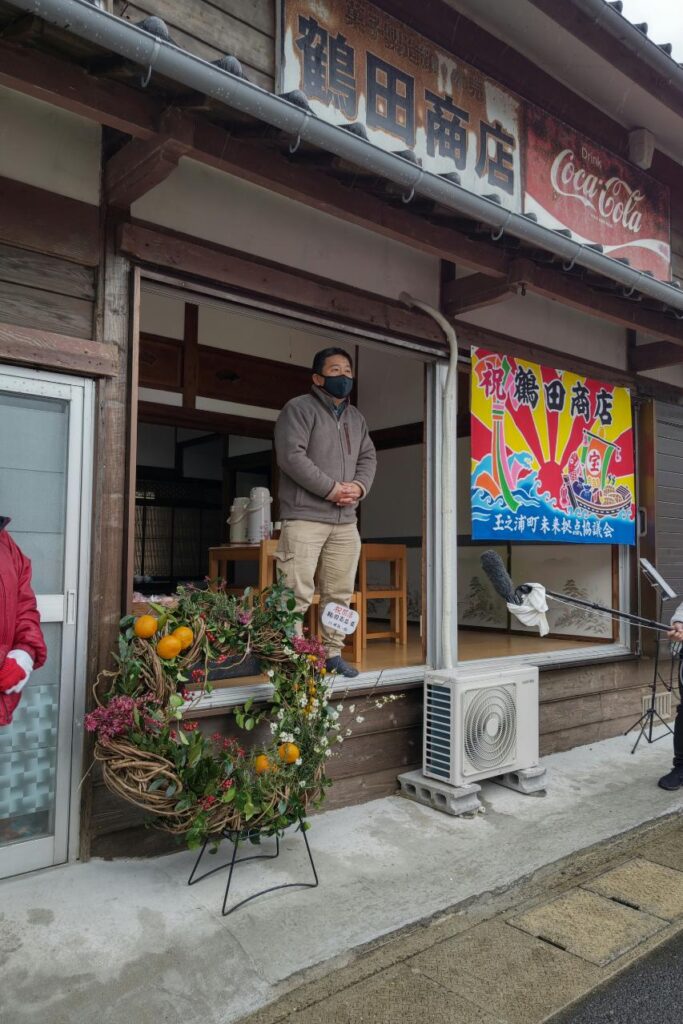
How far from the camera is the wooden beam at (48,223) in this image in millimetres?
3301

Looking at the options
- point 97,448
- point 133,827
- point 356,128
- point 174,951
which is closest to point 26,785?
point 133,827

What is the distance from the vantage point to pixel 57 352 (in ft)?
11.0

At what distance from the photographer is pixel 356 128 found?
3146 millimetres


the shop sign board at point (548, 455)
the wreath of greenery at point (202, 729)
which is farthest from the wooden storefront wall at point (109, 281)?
the shop sign board at point (548, 455)

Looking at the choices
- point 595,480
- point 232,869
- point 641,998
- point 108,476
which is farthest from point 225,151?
point 595,480

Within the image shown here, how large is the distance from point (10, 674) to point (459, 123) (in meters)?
4.12


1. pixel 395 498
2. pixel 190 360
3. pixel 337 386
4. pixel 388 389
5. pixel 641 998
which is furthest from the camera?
pixel 395 498

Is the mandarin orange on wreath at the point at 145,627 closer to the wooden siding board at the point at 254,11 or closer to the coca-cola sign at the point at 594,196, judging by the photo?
the wooden siding board at the point at 254,11

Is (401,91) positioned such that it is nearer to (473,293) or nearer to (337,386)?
(473,293)

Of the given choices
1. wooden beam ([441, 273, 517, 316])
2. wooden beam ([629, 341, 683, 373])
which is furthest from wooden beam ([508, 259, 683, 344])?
wooden beam ([629, 341, 683, 373])

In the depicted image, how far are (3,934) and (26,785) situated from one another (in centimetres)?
63

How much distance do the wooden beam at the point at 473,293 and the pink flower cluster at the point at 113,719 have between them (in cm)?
334

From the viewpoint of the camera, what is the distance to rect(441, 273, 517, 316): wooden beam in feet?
15.5

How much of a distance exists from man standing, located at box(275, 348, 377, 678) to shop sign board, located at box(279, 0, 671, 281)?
139 centimetres
